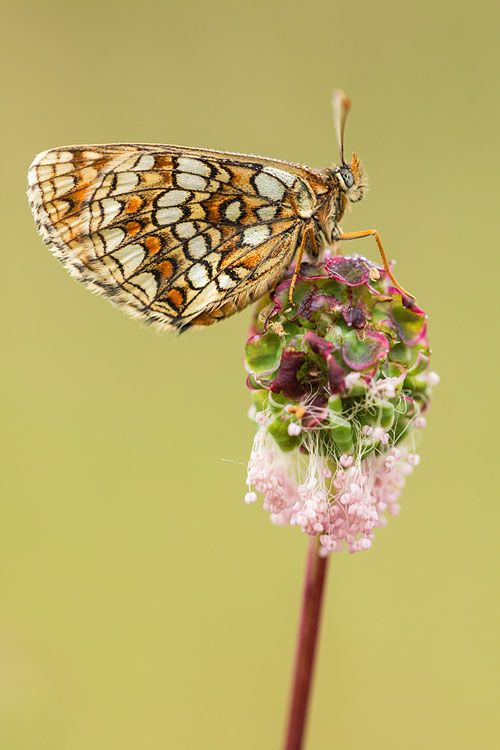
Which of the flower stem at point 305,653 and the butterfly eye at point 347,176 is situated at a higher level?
the butterfly eye at point 347,176

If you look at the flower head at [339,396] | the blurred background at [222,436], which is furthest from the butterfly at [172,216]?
the blurred background at [222,436]

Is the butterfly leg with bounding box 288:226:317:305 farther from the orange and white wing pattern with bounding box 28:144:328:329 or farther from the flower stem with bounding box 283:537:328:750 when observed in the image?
the flower stem with bounding box 283:537:328:750

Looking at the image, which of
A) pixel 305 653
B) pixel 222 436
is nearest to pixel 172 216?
pixel 305 653

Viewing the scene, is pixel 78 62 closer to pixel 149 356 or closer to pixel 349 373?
pixel 149 356

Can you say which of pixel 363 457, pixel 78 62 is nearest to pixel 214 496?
pixel 363 457

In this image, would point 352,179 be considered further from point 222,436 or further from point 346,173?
point 222,436

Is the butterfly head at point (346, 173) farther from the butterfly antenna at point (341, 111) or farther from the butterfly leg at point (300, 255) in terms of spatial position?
the butterfly leg at point (300, 255)

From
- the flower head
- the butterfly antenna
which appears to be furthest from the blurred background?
the butterfly antenna
